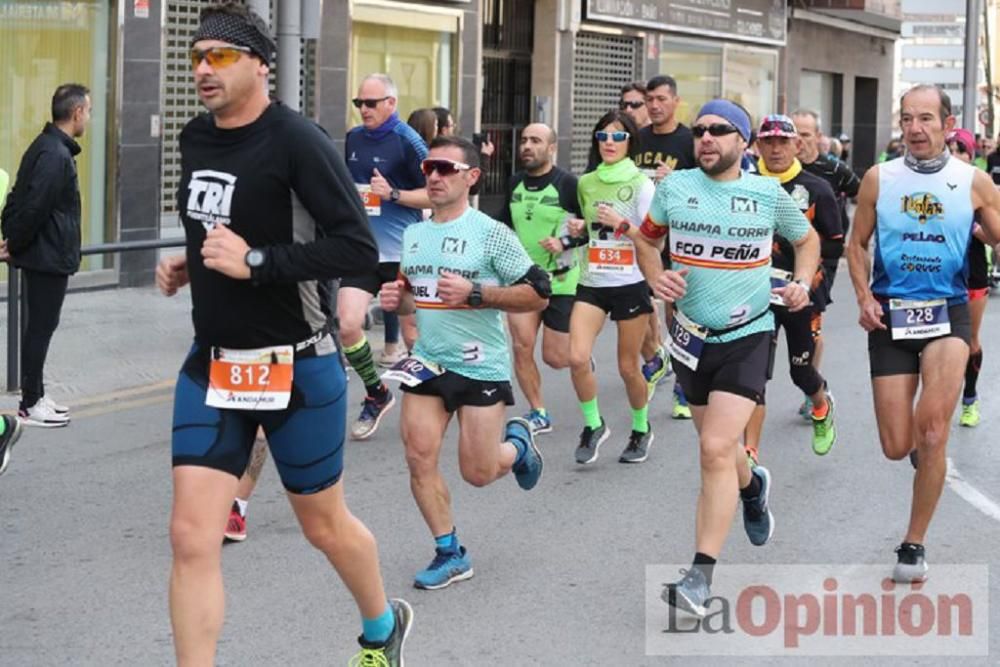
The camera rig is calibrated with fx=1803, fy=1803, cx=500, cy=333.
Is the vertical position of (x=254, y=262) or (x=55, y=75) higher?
(x=55, y=75)

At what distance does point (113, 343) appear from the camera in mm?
13406

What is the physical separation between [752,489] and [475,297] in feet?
4.38

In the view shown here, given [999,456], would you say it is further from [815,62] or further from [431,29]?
[815,62]

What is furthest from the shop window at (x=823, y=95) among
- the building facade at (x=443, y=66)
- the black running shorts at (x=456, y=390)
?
the black running shorts at (x=456, y=390)

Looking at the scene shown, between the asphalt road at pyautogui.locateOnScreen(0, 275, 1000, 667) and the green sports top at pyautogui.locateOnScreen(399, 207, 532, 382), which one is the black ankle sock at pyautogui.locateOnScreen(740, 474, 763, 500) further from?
the green sports top at pyautogui.locateOnScreen(399, 207, 532, 382)

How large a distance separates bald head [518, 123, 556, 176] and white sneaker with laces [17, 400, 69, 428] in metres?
3.04

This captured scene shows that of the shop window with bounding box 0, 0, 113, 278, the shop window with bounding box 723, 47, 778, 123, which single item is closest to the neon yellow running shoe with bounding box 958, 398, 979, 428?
the shop window with bounding box 0, 0, 113, 278

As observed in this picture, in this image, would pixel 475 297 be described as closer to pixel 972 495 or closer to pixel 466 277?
pixel 466 277

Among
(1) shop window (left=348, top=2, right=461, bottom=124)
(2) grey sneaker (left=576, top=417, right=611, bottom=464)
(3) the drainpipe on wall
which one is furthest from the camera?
(1) shop window (left=348, top=2, right=461, bottom=124)

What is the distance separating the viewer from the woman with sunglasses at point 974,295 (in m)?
7.82

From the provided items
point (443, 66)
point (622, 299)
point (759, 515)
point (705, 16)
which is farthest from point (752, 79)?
point (759, 515)

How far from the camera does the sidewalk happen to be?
462 inches

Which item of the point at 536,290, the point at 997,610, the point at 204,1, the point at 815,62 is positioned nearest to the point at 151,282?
the point at 204,1

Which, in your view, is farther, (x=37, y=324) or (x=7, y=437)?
(x=37, y=324)
